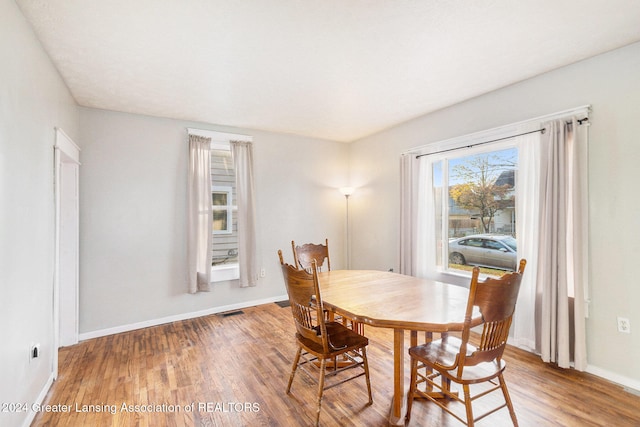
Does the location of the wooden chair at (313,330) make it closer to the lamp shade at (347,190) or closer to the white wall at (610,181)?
the white wall at (610,181)

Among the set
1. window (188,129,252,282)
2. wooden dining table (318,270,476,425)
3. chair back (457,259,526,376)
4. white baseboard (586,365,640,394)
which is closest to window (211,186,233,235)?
window (188,129,252,282)

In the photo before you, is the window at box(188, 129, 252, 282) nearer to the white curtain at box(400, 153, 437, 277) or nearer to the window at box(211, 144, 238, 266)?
the window at box(211, 144, 238, 266)

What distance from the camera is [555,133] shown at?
260 cm

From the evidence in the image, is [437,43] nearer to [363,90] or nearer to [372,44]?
[372,44]

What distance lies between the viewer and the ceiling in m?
1.86

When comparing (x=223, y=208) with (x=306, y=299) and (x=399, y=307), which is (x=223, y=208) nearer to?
(x=306, y=299)

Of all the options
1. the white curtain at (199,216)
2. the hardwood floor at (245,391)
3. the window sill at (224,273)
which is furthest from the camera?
the window sill at (224,273)

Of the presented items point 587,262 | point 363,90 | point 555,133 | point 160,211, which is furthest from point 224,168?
point 587,262

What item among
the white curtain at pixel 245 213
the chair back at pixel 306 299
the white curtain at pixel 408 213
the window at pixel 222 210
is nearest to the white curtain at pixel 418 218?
the white curtain at pixel 408 213

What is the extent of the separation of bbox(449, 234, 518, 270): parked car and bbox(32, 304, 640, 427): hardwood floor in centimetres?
90

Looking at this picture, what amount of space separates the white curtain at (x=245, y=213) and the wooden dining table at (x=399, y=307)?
191 centimetres

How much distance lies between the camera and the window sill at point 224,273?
13.6 feet

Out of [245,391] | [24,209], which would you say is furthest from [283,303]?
[24,209]

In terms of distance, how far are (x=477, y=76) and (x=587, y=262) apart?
190 cm
